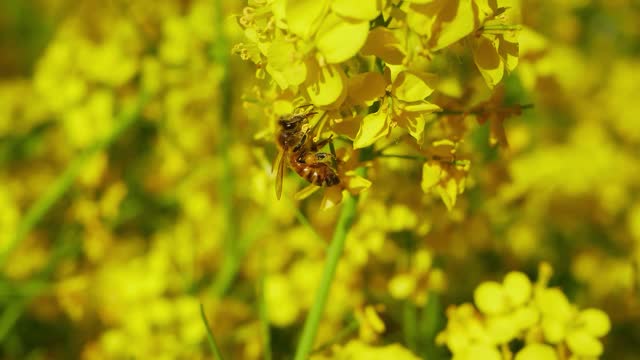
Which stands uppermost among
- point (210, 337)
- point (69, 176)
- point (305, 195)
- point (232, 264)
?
point (305, 195)

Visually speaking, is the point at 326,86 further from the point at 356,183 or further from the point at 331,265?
the point at 331,265

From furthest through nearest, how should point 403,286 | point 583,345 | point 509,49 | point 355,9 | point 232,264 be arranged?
point 232,264 → point 403,286 → point 583,345 → point 509,49 → point 355,9

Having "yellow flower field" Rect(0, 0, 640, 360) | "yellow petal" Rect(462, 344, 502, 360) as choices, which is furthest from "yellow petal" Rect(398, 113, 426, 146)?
"yellow petal" Rect(462, 344, 502, 360)


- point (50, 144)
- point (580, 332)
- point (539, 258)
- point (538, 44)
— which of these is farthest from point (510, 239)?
point (50, 144)

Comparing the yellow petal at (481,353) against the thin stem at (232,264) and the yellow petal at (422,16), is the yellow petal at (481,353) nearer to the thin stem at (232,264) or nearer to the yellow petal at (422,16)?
the yellow petal at (422,16)

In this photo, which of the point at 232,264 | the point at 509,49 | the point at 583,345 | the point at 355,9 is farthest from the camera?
the point at 232,264

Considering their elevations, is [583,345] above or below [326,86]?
below

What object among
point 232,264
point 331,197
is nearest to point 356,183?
point 331,197
